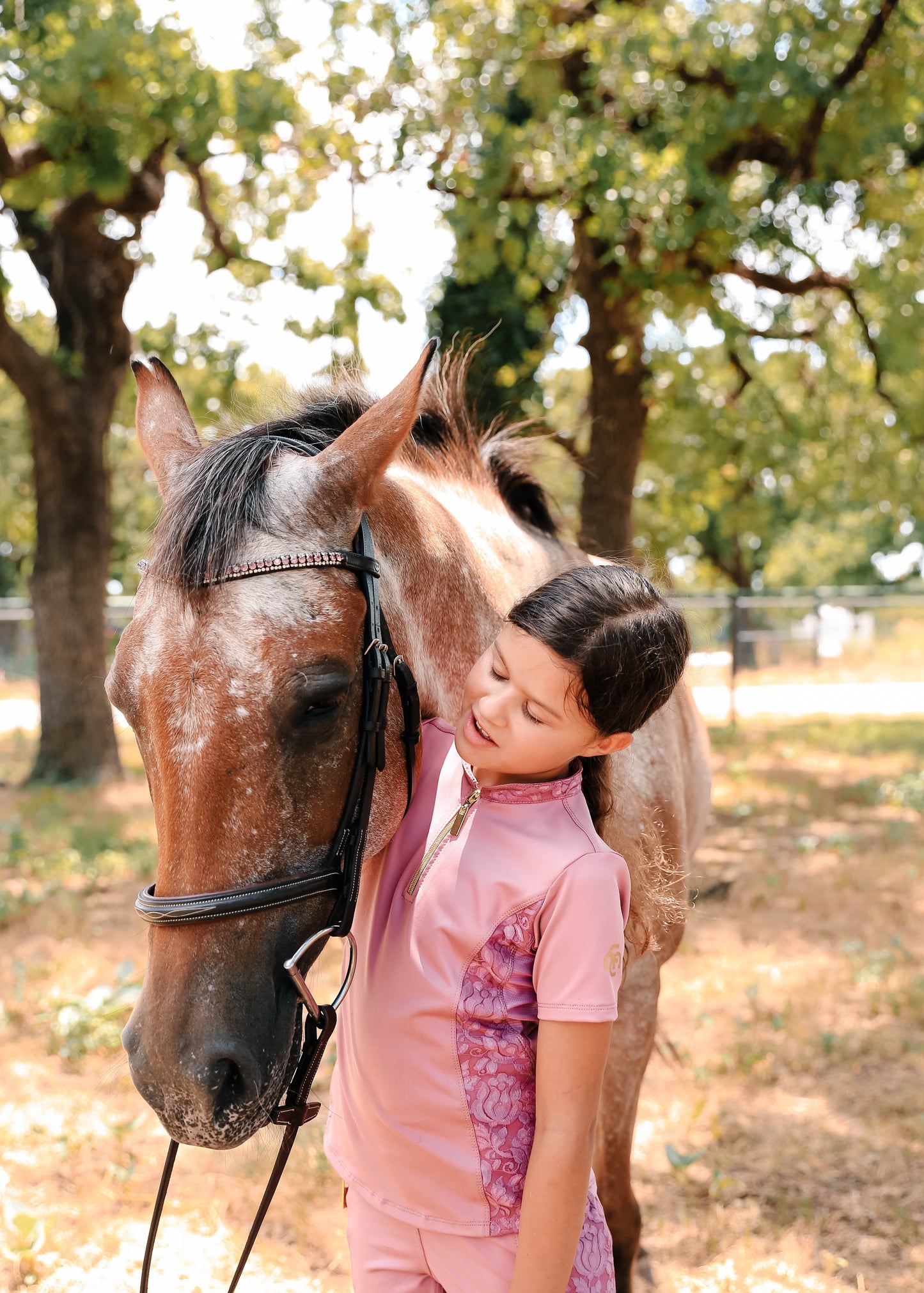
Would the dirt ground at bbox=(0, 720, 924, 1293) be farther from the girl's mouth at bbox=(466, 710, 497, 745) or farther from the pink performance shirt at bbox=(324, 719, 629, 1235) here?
the girl's mouth at bbox=(466, 710, 497, 745)

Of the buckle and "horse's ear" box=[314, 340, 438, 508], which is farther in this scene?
"horse's ear" box=[314, 340, 438, 508]

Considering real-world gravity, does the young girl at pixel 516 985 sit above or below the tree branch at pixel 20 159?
below

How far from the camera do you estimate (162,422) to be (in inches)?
73.0

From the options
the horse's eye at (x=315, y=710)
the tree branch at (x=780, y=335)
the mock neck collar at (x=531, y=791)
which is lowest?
the mock neck collar at (x=531, y=791)

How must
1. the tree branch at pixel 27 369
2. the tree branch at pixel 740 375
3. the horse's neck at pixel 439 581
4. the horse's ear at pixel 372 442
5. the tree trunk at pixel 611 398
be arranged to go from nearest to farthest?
the horse's ear at pixel 372 442 < the horse's neck at pixel 439 581 < the tree trunk at pixel 611 398 < the tree branch at pixel 27 369 < the tree branch at pixel 740 375

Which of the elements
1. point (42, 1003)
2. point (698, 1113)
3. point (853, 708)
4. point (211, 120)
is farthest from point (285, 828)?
point (853, 708)

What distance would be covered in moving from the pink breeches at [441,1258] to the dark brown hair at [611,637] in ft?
2.40

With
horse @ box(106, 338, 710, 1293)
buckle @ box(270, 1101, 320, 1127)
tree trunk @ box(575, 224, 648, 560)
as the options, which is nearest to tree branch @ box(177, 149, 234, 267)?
tree trunk @ box(575, 224, 648, 560)

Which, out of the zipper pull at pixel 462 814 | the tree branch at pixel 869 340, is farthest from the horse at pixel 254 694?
the tree branch at pixel 869 340

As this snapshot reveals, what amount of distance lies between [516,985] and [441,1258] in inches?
15.6

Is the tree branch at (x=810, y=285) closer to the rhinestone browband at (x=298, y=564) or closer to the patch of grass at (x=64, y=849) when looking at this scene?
the patch of grass at (x=64, y=849)

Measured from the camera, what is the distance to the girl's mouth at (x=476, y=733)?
1.38 metres

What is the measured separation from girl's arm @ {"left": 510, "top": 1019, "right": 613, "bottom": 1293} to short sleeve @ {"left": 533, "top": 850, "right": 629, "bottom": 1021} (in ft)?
0.10

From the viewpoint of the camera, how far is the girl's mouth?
1385 millimetres
